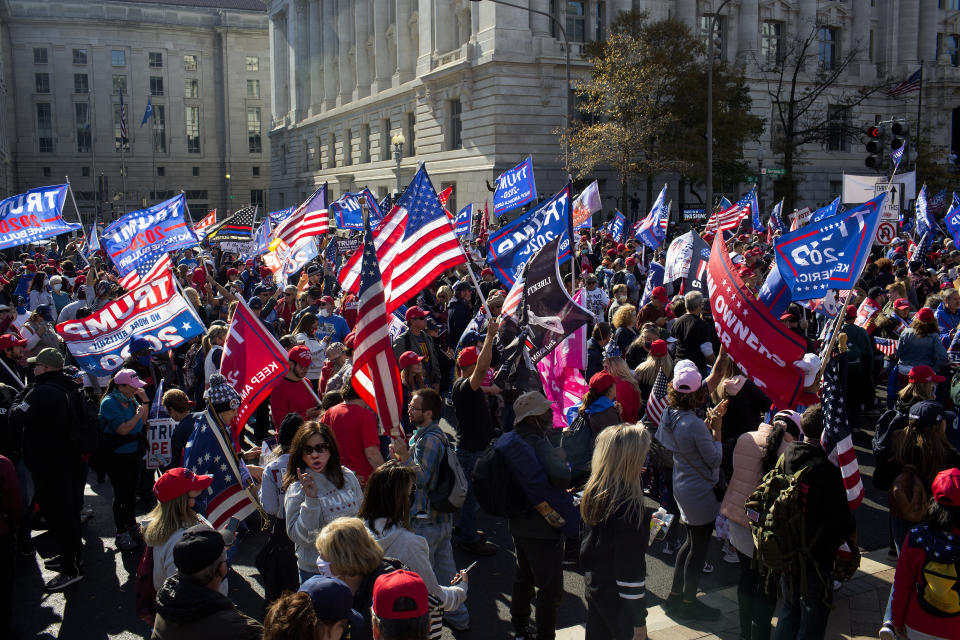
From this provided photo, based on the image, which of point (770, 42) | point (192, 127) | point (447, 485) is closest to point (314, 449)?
point (447, 485)

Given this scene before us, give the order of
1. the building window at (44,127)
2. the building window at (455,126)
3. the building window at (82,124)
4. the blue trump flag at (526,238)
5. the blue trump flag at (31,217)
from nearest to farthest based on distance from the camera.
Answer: the blue trump flag at (526,238) < the blue trump flag at (31,217) < the building window at (455,126) < the building window at (44,127) < the building window at (82,124)

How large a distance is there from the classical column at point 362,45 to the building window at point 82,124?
114 ft

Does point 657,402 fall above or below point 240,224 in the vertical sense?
below

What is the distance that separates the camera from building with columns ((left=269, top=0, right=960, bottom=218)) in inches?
1576

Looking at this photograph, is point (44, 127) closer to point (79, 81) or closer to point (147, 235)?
point (79, 81)

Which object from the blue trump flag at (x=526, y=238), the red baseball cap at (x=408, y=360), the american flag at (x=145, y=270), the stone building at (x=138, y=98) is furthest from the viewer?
the stone building at (x=138, y=98)

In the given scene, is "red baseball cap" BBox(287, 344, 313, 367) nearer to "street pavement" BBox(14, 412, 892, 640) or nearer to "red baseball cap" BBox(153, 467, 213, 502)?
"street pavement" BBox(14, 412, 892, 640)

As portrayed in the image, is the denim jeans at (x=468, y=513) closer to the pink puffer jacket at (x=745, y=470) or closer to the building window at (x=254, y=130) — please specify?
the pink puffer jacket at (x=745, y=470)

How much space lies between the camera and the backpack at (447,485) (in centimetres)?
576

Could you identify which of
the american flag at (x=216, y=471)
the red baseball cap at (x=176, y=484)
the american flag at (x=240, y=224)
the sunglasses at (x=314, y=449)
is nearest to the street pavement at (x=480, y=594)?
the american flag at (x=216, y=471)

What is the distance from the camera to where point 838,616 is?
5.98 meters

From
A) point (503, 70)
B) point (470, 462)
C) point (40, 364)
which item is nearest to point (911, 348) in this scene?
point (470, 462)

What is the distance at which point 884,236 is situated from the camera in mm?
18312

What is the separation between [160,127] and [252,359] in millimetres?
80913
